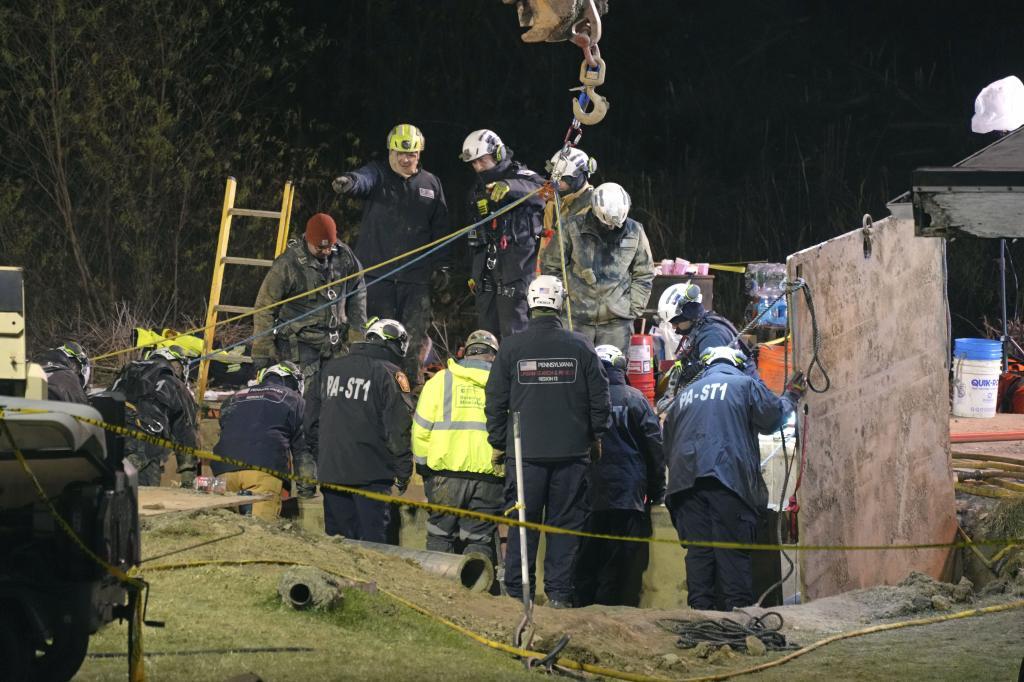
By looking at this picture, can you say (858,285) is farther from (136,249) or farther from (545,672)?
(136,249)

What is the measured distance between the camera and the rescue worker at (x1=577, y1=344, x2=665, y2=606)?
483 inches

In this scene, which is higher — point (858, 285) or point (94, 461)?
point (858, 285)

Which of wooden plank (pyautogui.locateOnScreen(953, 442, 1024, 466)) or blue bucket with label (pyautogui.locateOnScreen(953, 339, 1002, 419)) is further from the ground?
A: blue bucket with label (pyautogui.locateOnScreen(953, 339, 1002, 419))

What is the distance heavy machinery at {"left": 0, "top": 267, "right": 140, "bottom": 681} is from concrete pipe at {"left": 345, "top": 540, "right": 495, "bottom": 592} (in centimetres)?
428

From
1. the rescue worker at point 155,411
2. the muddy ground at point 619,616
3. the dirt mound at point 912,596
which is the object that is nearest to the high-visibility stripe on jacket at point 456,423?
the muddy ground at point 619,616

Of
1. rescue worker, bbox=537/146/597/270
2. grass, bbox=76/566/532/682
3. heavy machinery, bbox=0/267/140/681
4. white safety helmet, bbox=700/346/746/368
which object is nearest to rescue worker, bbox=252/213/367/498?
rescue worker, bbox=537/146/597/270

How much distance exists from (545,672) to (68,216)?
1436 cm

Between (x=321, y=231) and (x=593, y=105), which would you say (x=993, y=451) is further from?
(x=321, y=231)

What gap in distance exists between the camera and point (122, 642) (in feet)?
27.5

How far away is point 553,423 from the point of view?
37.8 feet

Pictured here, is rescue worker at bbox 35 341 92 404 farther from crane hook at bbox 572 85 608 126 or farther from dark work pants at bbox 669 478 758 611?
dark work pants at bbox 669 478 758 611

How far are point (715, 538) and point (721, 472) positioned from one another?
53 centimetres

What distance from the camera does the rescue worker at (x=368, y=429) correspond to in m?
12.7

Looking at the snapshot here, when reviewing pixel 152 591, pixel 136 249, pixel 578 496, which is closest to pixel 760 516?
pixel 578 496
